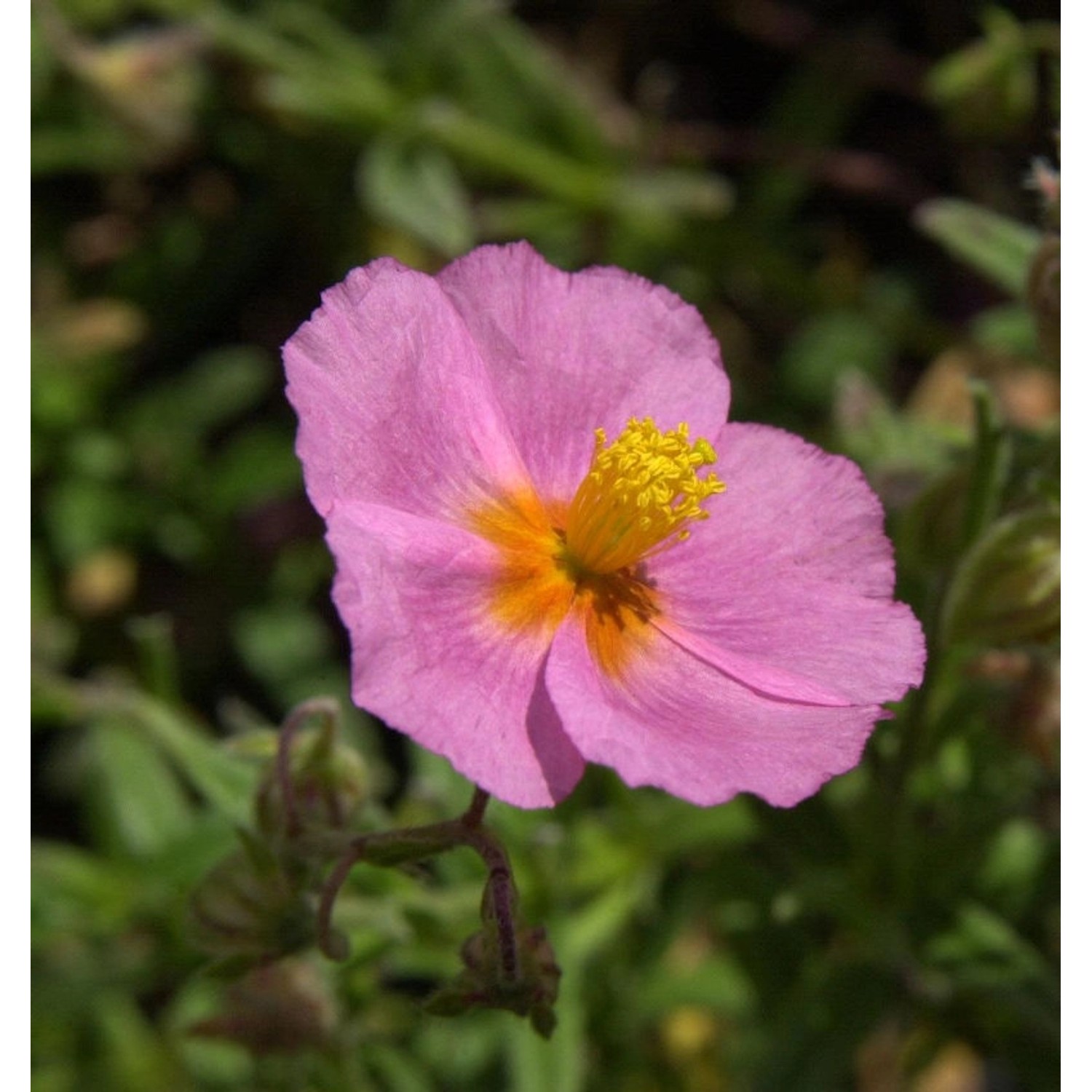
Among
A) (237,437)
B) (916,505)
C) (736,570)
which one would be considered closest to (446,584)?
(736,570)

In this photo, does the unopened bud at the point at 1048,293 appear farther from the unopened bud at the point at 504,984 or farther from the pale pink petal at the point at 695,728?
the unopened bud at the point at 504,984

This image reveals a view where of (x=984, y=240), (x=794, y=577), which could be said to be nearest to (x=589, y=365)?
(x=794, y=577)

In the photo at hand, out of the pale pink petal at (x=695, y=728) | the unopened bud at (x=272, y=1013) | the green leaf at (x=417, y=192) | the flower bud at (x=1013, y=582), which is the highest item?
the green leaf at (x=417, y=192)

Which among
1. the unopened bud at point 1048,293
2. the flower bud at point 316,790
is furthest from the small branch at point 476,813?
the unopened bud at point 1048,293

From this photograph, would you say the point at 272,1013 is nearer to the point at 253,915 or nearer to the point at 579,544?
the point at 253,915

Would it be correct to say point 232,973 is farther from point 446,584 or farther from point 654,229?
point 654,229

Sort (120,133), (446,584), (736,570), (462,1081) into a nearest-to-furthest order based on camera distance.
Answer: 1. (446,584)
2. (736,570)
3. (462,1081)
4. (120,133)

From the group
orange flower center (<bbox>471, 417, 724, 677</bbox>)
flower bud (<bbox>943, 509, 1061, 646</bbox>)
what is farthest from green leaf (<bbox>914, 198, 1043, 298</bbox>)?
orange flower center (<bbox>471, 417, 724, 677</bbox>)
